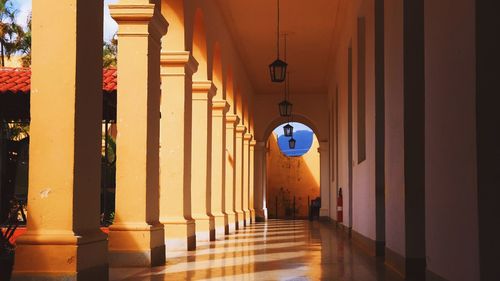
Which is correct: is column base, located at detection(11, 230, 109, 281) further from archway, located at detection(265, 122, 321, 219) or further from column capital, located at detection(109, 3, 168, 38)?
archway, located at detection(265, 122, 321, 219)

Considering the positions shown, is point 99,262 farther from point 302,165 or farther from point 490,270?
point 302,165

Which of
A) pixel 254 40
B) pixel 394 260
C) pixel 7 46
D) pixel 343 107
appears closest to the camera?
pixel 394 260

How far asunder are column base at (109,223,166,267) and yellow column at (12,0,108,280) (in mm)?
2263

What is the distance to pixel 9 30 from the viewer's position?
37.3 metres

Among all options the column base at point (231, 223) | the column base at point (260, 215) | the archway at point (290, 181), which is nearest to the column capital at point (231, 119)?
the column base at point (231, 223)

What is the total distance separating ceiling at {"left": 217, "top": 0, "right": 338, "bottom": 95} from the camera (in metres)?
20.9

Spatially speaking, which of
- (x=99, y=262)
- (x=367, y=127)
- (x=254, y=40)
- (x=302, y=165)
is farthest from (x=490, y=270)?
(x=302, y=165)

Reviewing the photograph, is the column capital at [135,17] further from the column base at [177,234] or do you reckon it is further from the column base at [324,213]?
the column base at [324,213]

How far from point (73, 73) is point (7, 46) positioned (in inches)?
1292

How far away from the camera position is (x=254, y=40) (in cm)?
2511

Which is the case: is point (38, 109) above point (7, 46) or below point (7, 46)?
below

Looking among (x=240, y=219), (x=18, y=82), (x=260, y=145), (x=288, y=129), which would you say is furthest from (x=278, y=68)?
(x=260, y=145)

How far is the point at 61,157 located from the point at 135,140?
3.12 metres

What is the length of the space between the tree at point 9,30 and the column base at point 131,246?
30.4m
